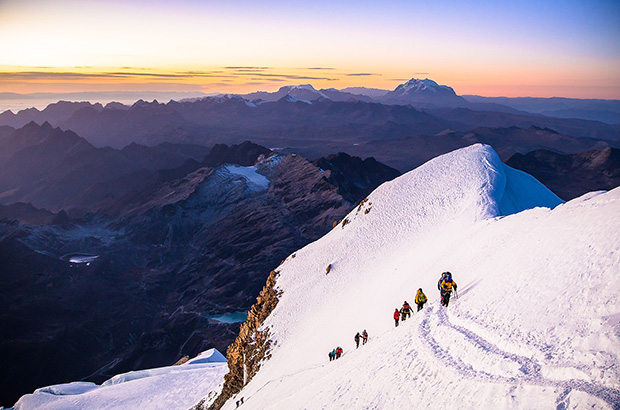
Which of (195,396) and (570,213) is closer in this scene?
(570,213)

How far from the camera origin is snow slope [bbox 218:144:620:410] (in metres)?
12.6

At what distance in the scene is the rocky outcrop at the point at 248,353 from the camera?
3447 centimetres

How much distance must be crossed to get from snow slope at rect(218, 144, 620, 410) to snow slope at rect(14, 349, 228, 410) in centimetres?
1629

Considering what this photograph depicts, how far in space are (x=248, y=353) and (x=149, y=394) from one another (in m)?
19.0

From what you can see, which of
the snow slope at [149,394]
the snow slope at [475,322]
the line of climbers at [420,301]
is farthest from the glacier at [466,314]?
the snow slope at [149,394]

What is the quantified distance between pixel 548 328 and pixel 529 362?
5.72 feet

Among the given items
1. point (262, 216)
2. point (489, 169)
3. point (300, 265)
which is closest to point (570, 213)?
point (489, 169)

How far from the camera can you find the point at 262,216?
7776 inches

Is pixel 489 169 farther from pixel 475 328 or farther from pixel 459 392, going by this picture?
pixel 459 392

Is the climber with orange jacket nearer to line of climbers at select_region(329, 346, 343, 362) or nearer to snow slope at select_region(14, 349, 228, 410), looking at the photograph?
line of climbers at select_region(329, 346, 343, 362)

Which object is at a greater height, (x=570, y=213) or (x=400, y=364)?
(x=570, y=213)

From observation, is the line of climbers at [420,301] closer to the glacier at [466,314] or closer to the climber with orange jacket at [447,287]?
the climber with orange jacket at [447,287]

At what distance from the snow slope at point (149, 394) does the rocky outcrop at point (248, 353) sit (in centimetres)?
589

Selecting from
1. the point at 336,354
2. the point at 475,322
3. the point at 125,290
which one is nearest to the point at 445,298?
the point at 475,322
